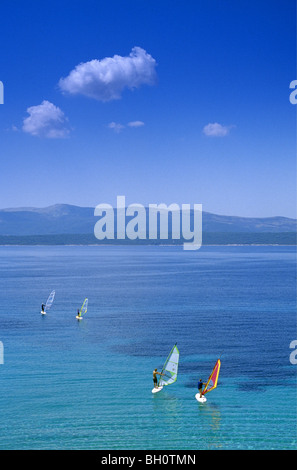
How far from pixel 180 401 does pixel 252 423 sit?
6492mm

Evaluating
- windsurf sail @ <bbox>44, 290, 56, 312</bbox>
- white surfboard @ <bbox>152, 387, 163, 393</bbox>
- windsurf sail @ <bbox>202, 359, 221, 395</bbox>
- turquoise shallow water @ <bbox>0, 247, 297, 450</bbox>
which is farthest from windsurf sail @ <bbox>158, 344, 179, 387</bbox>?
windsurf sail @ <bbox>44, 290, 56, 312</bbox>

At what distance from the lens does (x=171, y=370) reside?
41.4m

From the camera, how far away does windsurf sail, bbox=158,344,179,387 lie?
4053 centimetres

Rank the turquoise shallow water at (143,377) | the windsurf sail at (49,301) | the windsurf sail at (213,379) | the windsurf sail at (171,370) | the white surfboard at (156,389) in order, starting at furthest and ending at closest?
the windsurf sail at (49,301) < the windsurf sail at (171,370) < the white surfboard at (156,389) < the windsurf sail at (213,379) < the turquoise shallow water at (143,377)

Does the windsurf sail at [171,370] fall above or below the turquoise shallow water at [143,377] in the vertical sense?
above

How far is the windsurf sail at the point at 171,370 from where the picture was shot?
133 feet

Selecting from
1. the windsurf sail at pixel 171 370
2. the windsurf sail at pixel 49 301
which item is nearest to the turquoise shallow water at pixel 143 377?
the windsurf sail at pixel 171 370

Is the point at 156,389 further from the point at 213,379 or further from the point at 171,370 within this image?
the point at 213,379

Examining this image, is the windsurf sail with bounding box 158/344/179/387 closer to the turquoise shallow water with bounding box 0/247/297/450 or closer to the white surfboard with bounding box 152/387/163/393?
the white surfboard with bounding box 152/387/163/393

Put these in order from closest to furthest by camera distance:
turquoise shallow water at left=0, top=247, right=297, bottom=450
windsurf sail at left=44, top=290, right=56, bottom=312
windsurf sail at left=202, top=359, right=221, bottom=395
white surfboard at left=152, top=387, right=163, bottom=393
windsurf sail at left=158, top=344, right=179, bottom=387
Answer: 1. turquoise shallow water at left=0, top=247, right=297, bottom=450
2. windsurf sail at left=202, top=359, right=221, bottom=395
3. white surfboard at left=152, top=387, right=163, bottom=393
4. windsurf sail at left=158, top=344, right=179, bottom=387
5. windsurf sail at left=44, top=290, right=56, bottom=312

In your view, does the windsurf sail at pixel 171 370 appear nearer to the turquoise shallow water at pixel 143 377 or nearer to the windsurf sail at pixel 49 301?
the turquoise shallow water at pixel 143 377

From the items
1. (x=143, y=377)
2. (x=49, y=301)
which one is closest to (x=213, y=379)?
(x=143, y=377)

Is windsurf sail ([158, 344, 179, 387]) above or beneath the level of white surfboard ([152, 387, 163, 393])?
above
